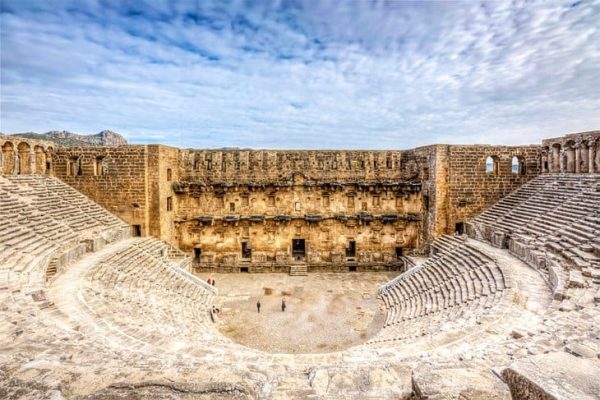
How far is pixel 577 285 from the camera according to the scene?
9117 millimetres

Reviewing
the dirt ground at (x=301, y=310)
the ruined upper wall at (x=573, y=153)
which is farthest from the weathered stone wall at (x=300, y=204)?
the ruined upper wall at (x=573, y=153)

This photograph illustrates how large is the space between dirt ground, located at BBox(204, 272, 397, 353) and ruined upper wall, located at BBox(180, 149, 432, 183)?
6126 millimetres

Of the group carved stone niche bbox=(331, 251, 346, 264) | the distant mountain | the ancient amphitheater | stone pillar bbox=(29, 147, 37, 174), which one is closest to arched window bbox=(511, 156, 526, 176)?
the ancient amphitheater

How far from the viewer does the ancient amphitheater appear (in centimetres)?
488

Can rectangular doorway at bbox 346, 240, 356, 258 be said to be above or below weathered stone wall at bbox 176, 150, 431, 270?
below

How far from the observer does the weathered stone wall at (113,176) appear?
774 inches

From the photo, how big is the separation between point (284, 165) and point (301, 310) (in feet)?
32.8

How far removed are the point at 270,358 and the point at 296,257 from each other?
14867 millimetres

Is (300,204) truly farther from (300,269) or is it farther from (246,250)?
(246,250)

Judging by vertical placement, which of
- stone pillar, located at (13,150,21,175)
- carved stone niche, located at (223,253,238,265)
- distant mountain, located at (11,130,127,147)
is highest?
distant mountain, located at (11,130,127,147)

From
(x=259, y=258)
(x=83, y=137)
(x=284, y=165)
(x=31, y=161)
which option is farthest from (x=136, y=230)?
(x=83, y=137)

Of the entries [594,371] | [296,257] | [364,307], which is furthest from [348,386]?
[296,257]

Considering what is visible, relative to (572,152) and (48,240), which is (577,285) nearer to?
(572,152)

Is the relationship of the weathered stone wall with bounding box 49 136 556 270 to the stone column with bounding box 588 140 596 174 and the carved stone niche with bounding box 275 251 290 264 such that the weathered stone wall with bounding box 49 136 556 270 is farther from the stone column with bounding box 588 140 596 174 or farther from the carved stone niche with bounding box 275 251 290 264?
the stone column with bounding box 588 140 596 174
